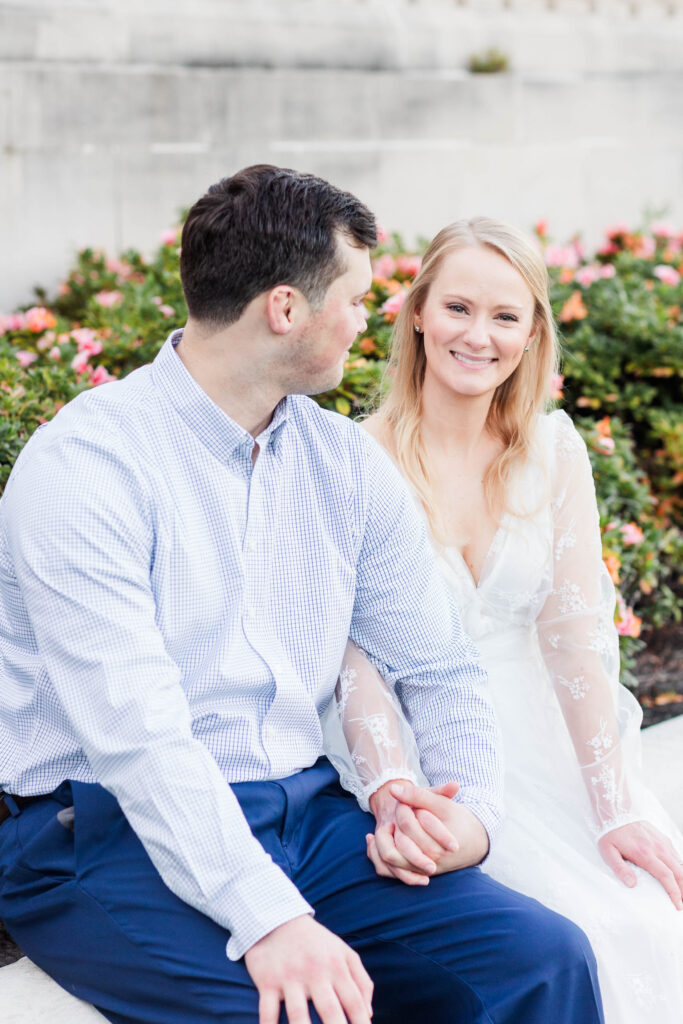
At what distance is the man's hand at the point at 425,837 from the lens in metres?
2.17

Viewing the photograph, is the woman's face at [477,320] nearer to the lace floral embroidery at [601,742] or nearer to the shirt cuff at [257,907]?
the lace floral embroidery at [601,742]

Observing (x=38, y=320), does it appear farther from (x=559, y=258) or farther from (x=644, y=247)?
(x=644, y=247)

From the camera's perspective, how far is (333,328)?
226cm

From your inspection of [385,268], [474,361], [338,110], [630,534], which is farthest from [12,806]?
[338,110]

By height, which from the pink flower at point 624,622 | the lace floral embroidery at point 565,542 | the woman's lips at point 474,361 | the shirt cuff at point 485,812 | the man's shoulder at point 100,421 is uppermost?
the man's shoulder at point 100,421

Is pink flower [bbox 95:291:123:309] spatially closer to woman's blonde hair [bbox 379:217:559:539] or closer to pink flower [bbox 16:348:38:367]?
pink flower [bbox 16:348:38:367]

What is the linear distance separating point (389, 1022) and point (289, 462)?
117cm

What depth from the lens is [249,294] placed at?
2.21 meters

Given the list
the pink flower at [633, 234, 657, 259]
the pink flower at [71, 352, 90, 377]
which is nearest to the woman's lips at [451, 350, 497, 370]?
the pink flower at [71, 352, 90, 377]

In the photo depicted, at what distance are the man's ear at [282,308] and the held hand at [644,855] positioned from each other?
1.44 metres

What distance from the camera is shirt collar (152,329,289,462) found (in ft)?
7.43

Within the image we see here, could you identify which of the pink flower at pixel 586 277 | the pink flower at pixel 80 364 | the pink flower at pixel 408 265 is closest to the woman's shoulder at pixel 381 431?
the pink flower at pixel 80 364

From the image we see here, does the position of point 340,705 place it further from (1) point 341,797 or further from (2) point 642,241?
(2) point 642,241

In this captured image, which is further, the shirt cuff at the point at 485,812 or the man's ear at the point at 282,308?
the shirt cuff at the point at 485,812
